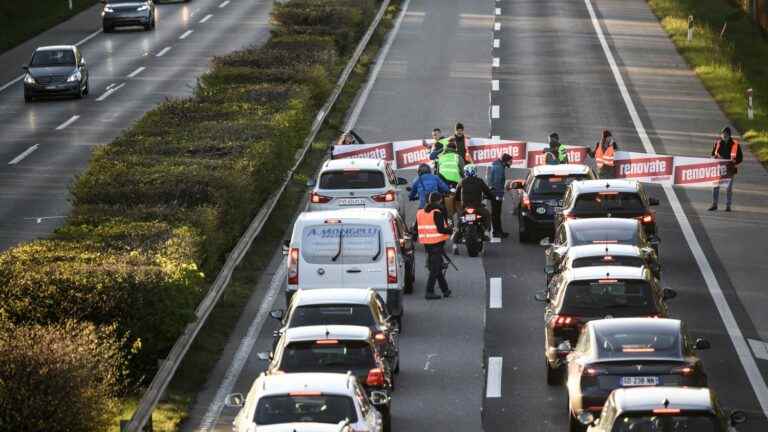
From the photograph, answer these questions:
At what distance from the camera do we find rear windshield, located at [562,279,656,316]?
2106cm

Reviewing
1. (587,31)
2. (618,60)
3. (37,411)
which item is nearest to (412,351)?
(37,411)

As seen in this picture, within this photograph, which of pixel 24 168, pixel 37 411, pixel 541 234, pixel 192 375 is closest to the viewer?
pixel 37 411

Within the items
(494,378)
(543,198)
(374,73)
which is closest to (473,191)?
(543,198)

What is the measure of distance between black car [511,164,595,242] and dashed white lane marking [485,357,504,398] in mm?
7426

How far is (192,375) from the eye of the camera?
22609 millimetres

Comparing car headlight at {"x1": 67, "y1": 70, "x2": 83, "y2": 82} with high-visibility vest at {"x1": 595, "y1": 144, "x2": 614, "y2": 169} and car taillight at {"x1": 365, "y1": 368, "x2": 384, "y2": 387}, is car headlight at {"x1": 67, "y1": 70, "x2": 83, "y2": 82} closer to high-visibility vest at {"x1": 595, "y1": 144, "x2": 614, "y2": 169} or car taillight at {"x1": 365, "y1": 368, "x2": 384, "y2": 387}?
high-visibility vest at {"x1": 595, "y1": 144, "x2": 614, "y2": 169}

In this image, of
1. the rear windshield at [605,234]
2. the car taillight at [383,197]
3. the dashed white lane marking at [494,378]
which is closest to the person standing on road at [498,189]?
the car taillight at [383,197]

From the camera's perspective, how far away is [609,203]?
2823 centimetres

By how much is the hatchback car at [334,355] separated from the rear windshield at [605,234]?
24.4 feet

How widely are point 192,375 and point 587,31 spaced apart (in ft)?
126

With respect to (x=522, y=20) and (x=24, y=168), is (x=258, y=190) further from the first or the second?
(x=522, y=20)

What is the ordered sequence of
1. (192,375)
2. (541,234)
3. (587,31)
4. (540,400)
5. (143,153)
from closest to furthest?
1. (540,400)
2. (192,375)
3. (541,234)
4. (143,153)
5. (587,31)

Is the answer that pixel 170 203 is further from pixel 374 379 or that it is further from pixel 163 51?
pixel 163 51

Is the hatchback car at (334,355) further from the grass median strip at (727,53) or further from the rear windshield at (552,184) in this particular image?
the grass median strip at (727,53)
